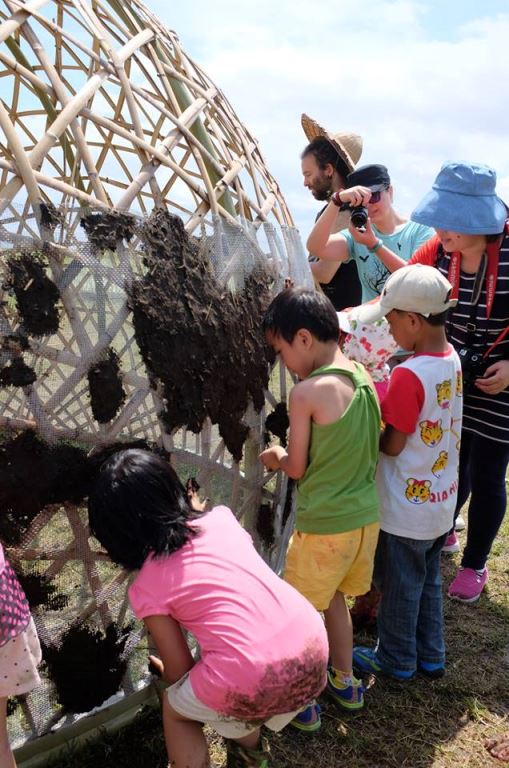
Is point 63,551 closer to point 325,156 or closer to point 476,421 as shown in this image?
point 476,421

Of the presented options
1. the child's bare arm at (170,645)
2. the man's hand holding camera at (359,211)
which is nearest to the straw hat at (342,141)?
the man's hand holding camera at (359,211)

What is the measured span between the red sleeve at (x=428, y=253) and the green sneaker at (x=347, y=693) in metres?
1.48

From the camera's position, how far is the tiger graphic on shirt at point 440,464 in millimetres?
2371

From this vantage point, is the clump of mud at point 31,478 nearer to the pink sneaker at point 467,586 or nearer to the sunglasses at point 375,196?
the sunglasses at point 375,196

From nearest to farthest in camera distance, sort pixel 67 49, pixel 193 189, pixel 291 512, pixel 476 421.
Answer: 1. pixel 193 189
2. pixel 291 512
3. pixel 476 421
4. pixel 67 49

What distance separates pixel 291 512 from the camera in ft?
8.07

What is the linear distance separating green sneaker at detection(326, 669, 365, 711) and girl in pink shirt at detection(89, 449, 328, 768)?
0.62 meters

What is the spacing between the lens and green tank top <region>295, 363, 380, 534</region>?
2.14m

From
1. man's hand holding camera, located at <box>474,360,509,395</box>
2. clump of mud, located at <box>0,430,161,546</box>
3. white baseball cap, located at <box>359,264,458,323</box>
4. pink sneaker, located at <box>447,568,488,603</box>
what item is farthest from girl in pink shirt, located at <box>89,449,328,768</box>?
pink sneaker, located at <box>447,568,488,603</box>

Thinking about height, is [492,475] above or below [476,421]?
below

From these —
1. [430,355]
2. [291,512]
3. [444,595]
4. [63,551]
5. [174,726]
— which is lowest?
[444,595]

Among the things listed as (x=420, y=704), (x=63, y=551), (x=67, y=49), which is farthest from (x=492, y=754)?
(x=67, y=49)

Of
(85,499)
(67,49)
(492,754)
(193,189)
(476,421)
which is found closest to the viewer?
(85,499)

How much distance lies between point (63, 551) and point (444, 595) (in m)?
1.96
